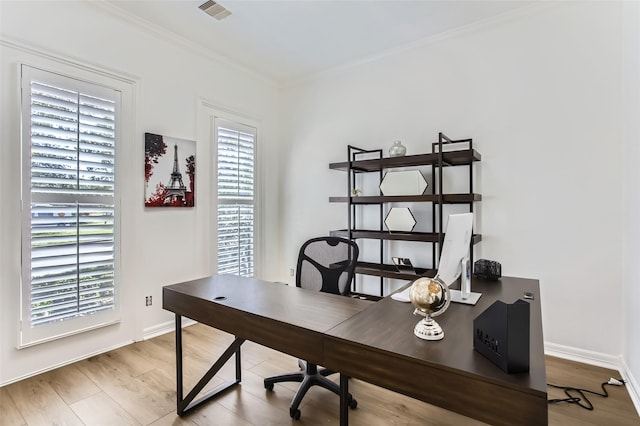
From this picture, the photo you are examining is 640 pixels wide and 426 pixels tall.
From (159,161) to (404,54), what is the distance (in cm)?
266

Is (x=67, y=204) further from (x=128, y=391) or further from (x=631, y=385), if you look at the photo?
(x=631, y=385)

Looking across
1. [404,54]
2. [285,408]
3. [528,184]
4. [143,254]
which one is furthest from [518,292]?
[143,254]

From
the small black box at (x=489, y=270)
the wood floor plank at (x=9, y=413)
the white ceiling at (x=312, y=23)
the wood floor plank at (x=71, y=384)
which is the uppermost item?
the white ceiling at (x=312, y=23)

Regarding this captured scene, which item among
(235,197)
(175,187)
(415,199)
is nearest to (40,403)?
(175,187)

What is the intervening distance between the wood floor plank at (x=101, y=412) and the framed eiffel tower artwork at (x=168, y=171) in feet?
5.13

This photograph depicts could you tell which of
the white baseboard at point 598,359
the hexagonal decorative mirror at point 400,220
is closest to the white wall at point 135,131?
the hexagonal decorative mirror at point 400,220

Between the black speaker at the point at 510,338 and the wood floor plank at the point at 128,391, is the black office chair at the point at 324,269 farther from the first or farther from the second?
the black speaker at the point at 510,338

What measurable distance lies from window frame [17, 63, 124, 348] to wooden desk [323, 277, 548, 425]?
233cm

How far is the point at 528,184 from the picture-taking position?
2.76 m

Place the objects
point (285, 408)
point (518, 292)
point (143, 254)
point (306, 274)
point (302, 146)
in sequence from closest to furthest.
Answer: point (518, 292) < point (285, 408) < point (306, 274) < point (143, 254) < point (302, 146)

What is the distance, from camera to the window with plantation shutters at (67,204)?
2.32m

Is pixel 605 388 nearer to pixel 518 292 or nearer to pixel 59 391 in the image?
pixel 518 292

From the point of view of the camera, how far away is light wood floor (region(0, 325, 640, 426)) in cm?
187

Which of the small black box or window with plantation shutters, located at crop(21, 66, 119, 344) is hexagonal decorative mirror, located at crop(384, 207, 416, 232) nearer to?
the small black box
